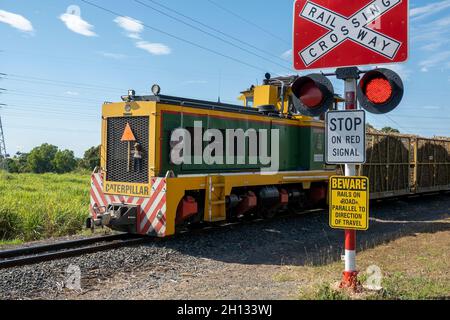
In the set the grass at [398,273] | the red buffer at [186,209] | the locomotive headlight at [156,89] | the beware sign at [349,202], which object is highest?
the locomotive headlight at [156,89]

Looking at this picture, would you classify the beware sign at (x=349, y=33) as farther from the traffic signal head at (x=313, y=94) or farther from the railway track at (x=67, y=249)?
the railway track at (x=67, y=249)

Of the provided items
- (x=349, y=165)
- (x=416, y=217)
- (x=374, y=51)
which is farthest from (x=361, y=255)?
(x=416, y=217)

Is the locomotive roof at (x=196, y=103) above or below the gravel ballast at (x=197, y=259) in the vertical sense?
above

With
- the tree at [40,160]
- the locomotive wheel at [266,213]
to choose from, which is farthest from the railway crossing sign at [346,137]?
the tree at [40,160]

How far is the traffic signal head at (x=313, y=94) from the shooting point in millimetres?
5055

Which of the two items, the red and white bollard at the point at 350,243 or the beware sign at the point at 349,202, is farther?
the red and white bollard at the point at 350,243

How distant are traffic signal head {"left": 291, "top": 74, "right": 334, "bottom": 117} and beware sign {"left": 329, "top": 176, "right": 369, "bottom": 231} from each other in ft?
2.75

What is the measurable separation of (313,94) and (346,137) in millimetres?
632

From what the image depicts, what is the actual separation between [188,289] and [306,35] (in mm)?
3528

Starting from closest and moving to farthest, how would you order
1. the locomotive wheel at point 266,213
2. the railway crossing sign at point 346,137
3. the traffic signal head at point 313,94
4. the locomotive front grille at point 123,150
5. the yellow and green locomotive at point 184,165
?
the railway crossing sign at point 346,137 < the traffic signal head at point 313,94 < the yellow and green locomotive at point 184,165 < the locomotive front grille at point 123,150 < the locomotive wheel at point 266,213

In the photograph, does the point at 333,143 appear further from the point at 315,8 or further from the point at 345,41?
the point at 315,8

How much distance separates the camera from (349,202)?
491 cm

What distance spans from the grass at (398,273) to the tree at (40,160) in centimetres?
7075
